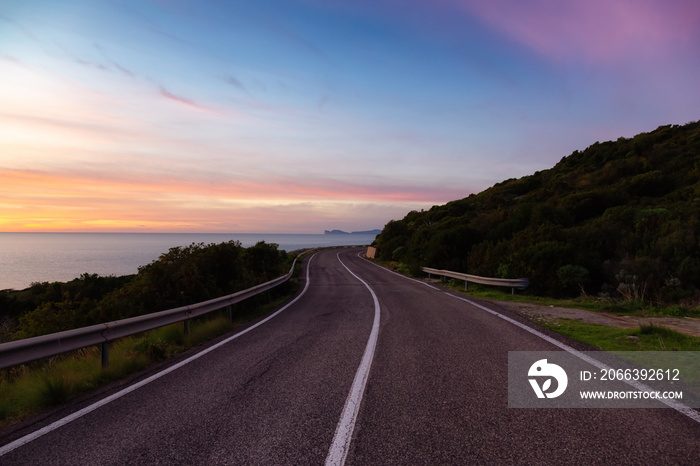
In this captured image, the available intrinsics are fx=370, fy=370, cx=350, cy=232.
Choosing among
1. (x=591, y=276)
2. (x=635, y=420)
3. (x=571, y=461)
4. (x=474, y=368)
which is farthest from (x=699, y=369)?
(x=591, y=276)

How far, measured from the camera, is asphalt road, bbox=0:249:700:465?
3125 mm

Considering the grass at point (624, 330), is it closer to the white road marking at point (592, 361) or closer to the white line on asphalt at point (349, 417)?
the white road marking at point (592, 361)

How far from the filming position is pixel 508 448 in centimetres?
316

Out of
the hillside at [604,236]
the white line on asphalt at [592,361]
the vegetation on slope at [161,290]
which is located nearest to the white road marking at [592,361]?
the white line on asphalt at [592,361]

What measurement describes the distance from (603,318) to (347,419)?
843 centimetres

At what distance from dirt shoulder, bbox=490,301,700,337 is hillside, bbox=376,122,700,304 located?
2.61 meters

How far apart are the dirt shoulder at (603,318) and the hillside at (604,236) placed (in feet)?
8.57

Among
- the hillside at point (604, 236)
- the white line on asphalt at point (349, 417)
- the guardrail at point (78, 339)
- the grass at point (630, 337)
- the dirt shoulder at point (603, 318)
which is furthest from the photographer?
the hillside at point (604, 236)

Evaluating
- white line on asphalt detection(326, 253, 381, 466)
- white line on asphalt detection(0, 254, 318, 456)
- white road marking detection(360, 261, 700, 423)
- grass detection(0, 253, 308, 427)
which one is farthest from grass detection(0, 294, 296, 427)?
white road marking detection(360, 261, 700, 423)

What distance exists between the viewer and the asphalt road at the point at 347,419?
3125 mm

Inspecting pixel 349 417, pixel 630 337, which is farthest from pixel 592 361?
pixel 349 417

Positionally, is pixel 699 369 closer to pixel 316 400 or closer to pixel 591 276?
pixel 316 400

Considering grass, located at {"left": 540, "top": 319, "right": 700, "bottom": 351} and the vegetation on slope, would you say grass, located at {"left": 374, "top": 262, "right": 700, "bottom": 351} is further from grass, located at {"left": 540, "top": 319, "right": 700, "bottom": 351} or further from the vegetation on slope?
the vegetation on slope

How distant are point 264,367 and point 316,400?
170 cm
